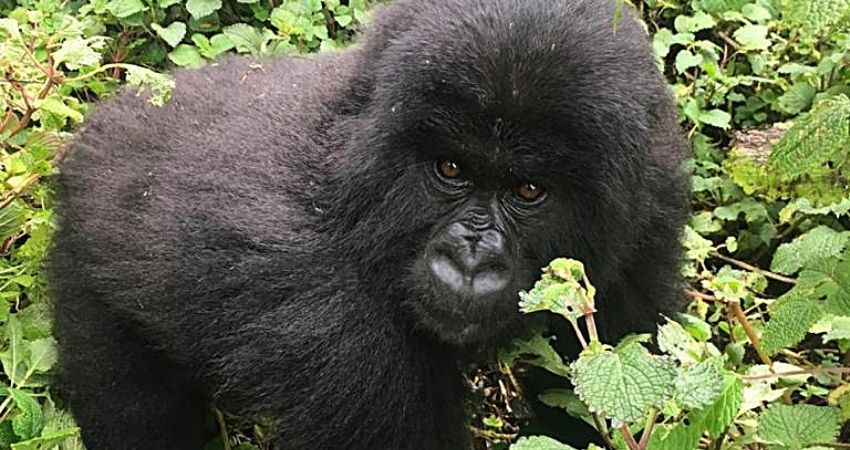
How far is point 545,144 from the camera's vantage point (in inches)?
119

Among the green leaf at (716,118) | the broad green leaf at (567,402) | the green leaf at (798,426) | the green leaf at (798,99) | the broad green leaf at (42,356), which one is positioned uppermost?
the green leaf at (798,426)

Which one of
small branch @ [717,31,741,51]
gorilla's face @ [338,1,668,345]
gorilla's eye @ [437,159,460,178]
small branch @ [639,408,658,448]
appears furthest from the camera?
small branch @ [717,31,741,51]

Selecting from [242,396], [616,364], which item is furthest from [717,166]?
[616,364]

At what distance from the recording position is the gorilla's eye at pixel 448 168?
3.10 metres

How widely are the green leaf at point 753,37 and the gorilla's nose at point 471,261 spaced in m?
2.38

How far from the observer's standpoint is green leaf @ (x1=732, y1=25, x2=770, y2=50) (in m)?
4.99

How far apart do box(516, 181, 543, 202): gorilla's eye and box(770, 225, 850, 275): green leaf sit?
70cm

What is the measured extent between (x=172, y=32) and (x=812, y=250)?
9.30ft

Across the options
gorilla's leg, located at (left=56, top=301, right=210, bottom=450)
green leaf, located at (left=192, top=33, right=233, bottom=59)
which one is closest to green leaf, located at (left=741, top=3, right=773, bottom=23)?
green leaf, located at (left=192, top=33, right=233, bottom=59)

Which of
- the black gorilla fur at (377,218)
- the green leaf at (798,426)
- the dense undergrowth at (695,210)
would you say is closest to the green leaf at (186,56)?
the dense undergrowth at (695,210)

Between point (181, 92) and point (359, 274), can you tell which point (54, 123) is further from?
point (359, 274)

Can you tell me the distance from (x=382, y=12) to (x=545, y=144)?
2.29 ft

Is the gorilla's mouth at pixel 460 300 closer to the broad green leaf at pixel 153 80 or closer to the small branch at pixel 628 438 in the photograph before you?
the small branch at pixel 628 438

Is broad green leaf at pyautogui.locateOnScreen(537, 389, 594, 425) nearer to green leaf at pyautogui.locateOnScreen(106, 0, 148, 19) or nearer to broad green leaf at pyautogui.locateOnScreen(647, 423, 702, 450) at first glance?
broad green leaf at pyautogui.locateOnScreen(647, 423, 702, 450)
